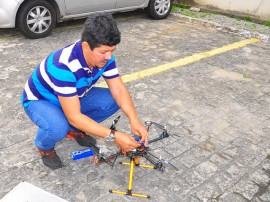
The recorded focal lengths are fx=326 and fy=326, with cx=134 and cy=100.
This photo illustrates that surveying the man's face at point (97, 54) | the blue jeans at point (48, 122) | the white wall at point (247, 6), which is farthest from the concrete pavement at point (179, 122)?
the white wall at point (247, 6)

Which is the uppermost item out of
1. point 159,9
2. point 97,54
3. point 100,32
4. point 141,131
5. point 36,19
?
point 100,32

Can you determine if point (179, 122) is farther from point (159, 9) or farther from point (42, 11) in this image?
point (159, 9)

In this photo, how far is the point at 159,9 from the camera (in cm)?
781

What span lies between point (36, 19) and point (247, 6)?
502 cm

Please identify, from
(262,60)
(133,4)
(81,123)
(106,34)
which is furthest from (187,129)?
(133,4)

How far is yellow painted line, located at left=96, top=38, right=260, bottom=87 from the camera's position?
481 centimetres

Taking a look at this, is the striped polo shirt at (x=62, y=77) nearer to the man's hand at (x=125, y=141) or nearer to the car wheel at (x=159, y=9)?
the man's hand at (x=125, y=141)

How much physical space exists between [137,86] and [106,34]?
234 centimetres

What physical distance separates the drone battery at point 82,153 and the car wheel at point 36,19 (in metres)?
3.58

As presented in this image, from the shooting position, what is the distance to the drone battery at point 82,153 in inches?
118

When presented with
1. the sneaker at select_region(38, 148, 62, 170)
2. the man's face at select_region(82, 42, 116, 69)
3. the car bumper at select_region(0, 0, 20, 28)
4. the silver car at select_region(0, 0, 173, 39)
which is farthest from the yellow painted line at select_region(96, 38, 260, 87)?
the car bumper at select_region(0, 0, 20, 28)

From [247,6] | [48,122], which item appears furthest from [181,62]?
[247,6]

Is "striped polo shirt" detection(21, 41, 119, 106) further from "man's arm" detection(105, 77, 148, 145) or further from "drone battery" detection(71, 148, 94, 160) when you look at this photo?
"drone battery" detection(71, 148, 94, 160)

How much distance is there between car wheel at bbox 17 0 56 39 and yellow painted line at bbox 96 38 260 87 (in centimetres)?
217
